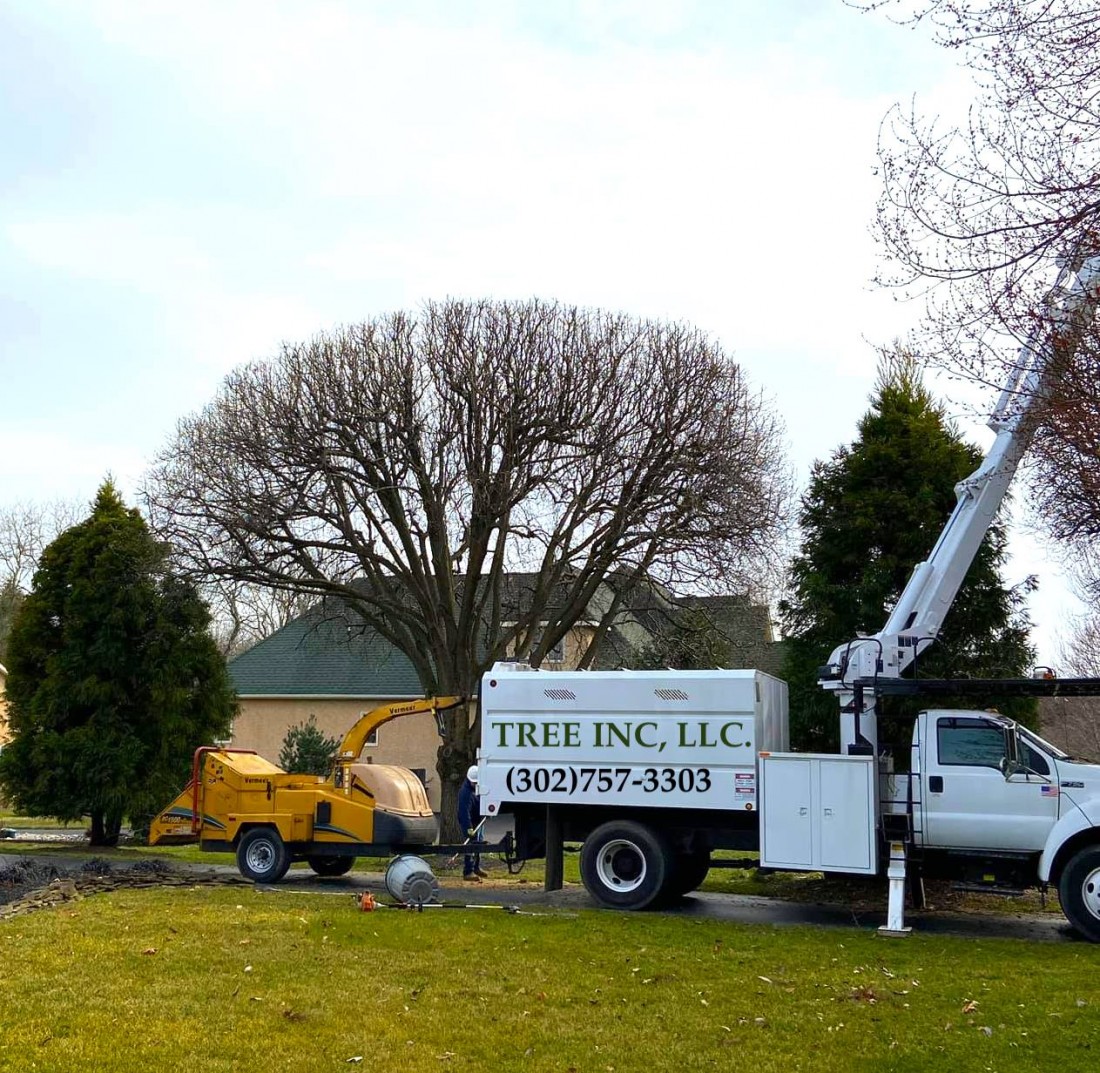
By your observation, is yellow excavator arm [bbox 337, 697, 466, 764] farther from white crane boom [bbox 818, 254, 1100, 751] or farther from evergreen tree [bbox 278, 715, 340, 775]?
evergreen tree [bbox 278, 715, 340, 775]

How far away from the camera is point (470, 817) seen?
1792 centimetres

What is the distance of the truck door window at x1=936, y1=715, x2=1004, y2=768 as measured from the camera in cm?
1402

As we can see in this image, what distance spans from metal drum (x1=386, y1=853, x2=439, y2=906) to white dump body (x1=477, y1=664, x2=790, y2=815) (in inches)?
66.3

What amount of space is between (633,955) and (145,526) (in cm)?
1831

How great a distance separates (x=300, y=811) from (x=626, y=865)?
16.6ft

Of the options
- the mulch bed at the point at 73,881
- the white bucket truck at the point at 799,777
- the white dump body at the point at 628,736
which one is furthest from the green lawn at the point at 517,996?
the white dump body at the point at 628,736

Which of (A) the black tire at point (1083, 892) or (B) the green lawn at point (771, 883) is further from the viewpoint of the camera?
(B) the green lawn at point (771, 883)

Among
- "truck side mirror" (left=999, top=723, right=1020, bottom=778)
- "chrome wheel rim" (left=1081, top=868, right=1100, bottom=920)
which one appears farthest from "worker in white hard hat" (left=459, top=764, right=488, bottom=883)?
"chrome wheel rim" (left=1081, top=868, right=1100, bottom=920)

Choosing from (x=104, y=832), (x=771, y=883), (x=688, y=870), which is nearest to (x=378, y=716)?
(x=688, y=870)

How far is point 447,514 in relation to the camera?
2412 cm

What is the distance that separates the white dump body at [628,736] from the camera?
48.8 ft

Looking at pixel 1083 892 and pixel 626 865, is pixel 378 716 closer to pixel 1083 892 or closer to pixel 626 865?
pixel 626 865

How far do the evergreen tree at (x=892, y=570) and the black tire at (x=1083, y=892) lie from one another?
3616 mm

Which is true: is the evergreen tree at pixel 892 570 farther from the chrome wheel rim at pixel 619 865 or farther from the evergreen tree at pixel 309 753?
the evergreen tree at pixel 309 753
